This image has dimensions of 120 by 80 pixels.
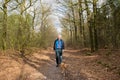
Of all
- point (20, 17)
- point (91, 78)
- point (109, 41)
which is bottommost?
point (91, 78)

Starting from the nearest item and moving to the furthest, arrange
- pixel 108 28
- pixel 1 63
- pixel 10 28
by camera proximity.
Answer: pixel 1 63, pixel 10 28, pixel 108 28

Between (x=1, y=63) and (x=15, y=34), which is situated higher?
(x=15, y=34)

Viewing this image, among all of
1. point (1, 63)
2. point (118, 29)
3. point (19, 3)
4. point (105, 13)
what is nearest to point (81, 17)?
point (105, 13)

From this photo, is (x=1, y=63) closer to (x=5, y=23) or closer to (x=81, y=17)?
(x=5, y=23)

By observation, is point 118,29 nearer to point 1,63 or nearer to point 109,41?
point 109,41

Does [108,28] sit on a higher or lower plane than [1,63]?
higher

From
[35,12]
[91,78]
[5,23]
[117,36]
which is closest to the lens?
[91,78]

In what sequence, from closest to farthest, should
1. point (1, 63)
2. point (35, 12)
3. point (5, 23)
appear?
point (1, 63)
point (5, 23)
point (35, 12)

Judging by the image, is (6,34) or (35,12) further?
(35,12)

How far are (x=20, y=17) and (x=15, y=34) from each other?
222cm

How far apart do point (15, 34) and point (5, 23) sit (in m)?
1.27

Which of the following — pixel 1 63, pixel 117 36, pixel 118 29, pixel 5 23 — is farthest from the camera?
pixel 117 36

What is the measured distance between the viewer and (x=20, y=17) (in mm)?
20672

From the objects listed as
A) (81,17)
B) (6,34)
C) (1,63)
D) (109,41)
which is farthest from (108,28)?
(1,63)
